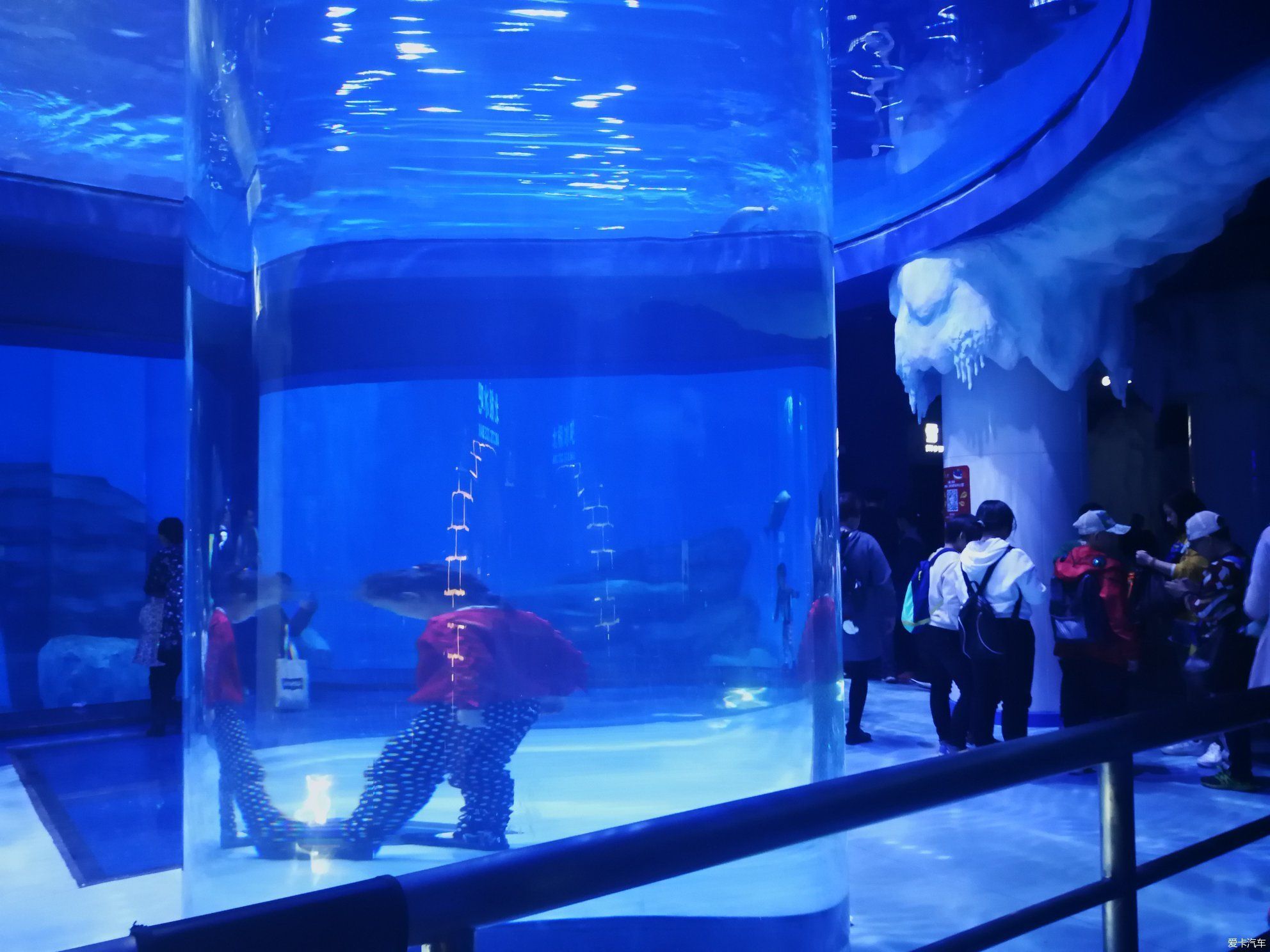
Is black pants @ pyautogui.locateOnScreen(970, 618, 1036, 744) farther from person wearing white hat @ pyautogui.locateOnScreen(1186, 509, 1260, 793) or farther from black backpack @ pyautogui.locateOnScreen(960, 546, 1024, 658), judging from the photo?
person wearing white hat @ pyautogui.locateOnScreen(1186, 509, 1260, 793)

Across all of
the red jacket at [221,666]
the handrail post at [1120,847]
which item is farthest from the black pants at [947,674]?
the red jacket at [221,666]

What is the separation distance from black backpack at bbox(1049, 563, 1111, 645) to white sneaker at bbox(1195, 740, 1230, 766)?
1.05 meters

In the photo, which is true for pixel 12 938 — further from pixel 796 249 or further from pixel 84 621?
pixel 84 621

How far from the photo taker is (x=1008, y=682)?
5781mm

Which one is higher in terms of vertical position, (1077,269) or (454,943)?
(1077,269)

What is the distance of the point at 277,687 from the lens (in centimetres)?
255

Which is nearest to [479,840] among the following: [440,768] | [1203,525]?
[440,768]

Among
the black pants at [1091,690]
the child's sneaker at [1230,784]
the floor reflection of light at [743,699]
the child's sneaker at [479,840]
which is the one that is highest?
the floor reflection of light at [743,699]

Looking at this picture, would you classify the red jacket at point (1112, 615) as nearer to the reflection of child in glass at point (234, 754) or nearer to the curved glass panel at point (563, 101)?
the curved glass panel at point (563, 101)

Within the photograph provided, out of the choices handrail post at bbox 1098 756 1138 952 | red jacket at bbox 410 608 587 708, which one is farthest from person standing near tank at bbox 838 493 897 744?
handrail post at bbox 1098 756 1138 952

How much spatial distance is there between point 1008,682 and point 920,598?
0.83 m

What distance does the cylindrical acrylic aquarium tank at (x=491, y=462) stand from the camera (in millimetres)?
2502

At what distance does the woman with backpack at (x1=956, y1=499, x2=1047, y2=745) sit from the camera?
5.71 meters

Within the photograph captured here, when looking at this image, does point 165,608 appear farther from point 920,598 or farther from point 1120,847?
point 1120,847
